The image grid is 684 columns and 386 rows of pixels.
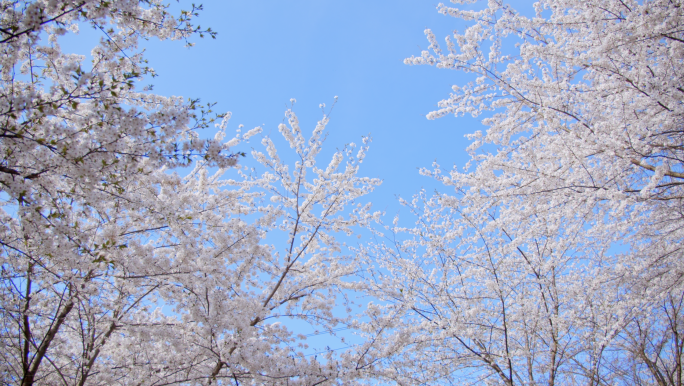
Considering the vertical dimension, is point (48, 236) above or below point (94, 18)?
below

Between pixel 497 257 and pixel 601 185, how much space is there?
2.06 metres

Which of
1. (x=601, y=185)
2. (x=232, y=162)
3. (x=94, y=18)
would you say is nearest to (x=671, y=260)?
(x=601, y=185)

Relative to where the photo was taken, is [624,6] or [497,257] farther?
[497,257]

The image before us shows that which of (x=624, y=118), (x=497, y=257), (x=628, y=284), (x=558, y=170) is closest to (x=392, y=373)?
(x=497, y=257)

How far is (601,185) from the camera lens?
4.50 metres

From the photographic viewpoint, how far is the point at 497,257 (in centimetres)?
603

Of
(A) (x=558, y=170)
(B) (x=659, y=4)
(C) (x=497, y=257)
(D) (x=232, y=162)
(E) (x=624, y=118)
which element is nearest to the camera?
(D) (x=232, y=162)

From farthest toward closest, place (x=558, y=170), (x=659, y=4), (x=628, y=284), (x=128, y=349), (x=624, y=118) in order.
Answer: (x=628, y=284) < (x=128, y=349) < (x=558, y=170) < (x=624, y=118) < (x=659, y=4)

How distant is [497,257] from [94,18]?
6206 millimetres

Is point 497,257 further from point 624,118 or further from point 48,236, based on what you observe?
point 48,236

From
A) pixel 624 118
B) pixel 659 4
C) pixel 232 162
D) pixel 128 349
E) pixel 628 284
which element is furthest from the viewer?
pixel 628 284

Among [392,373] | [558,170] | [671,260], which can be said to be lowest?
[392,373]

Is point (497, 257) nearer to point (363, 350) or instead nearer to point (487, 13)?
point (363, 350)

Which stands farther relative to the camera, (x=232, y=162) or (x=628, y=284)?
(x=628, y=284)
